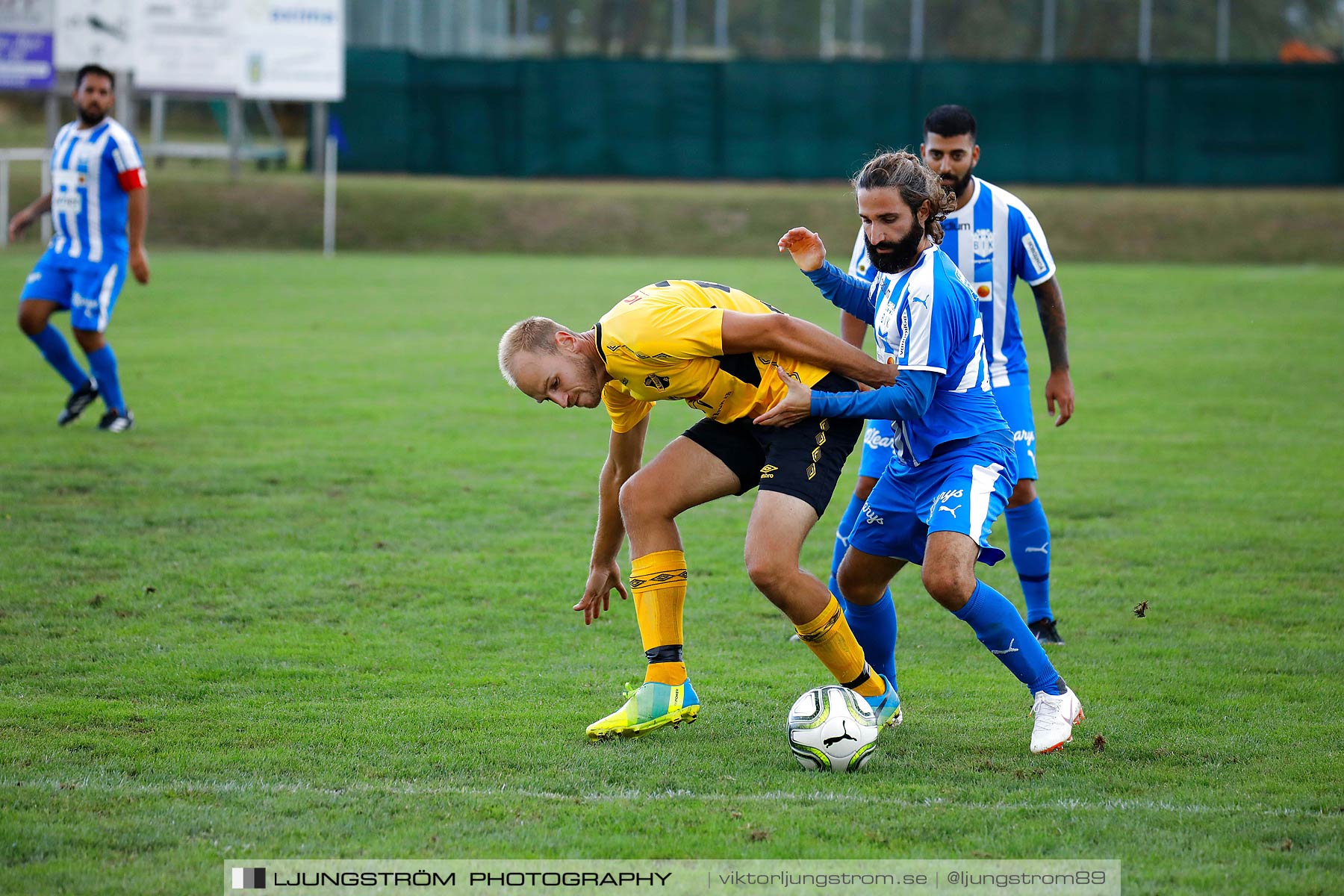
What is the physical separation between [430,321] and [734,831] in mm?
14019

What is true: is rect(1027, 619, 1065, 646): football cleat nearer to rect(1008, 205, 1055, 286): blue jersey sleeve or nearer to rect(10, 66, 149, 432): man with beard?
rect(1008, 205, 1055, 286): blue jersey sleeve

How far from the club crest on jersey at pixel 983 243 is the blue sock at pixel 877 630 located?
1.79 m

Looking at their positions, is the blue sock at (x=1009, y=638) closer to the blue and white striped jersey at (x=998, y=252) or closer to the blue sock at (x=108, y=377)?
the blue and white striped jersey at (x=998, y=252)

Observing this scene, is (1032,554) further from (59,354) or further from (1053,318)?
(59,354)

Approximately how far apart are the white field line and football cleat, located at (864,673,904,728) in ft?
2.04

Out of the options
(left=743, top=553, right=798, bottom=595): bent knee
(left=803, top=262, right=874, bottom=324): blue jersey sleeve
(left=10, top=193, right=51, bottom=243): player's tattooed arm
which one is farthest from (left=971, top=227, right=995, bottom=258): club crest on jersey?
(left=10, top=193, right=51, bottom=243): player's tattooed arm

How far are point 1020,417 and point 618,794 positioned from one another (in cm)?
273

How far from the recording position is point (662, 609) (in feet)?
15.7

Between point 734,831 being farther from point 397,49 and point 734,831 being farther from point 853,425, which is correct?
point 397,49

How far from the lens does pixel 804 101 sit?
34.1m

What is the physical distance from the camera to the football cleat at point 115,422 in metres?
10.3

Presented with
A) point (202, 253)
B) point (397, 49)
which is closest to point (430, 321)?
point (202, 253)

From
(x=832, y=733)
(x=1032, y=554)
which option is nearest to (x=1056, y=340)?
(x=1032, y=554)

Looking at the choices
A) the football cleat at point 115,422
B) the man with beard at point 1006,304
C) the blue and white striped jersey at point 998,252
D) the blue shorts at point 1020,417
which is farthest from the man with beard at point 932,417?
the football cleat at point 115,422
